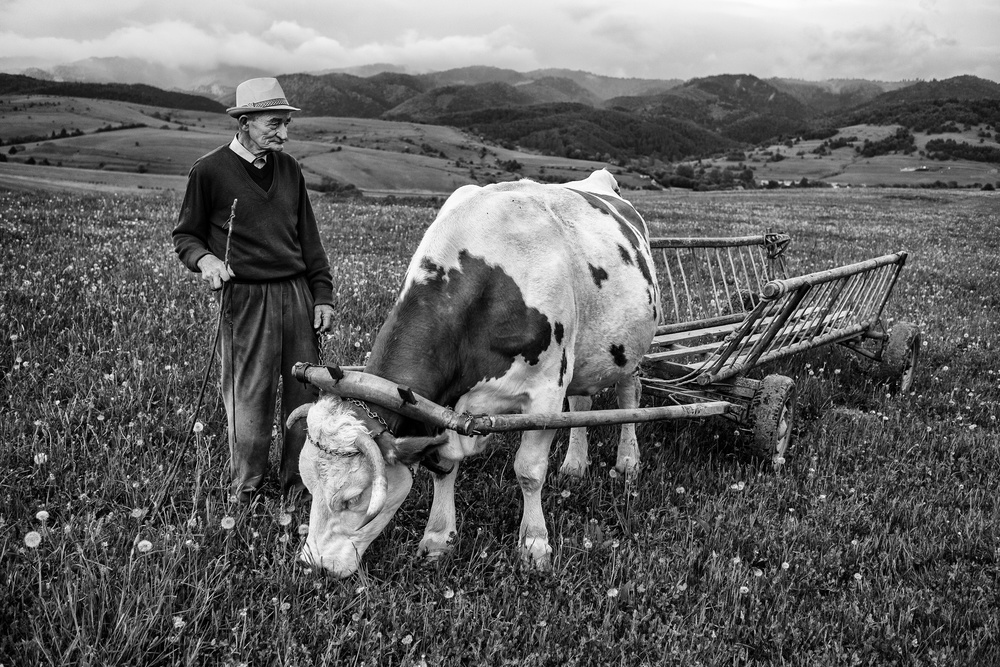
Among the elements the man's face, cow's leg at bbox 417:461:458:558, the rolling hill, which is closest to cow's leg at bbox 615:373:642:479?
cow's leg at bbox 417:461:458:558

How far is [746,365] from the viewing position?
22.4ft

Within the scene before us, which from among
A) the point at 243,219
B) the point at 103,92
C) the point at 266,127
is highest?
the point at 103,92

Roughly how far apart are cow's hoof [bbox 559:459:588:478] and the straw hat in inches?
150

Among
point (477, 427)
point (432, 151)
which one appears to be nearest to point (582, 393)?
point (477, 427)

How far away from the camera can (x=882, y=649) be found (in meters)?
4.12

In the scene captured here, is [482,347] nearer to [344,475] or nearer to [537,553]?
[344,475]

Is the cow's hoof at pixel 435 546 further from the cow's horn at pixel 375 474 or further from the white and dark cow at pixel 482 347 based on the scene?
the cow's horn at pixel 375 474

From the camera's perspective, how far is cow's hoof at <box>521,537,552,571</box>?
4.61 metres

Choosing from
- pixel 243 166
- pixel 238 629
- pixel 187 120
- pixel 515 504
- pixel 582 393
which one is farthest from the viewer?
pixel 187 120

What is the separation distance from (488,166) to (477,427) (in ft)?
341

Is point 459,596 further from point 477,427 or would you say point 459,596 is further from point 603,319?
point 603,319

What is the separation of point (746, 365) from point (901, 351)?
324 centimetres

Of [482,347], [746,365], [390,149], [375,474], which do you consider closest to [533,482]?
[482,347]

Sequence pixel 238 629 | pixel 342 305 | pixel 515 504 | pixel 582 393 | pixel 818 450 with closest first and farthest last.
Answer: pixel 238 629
pixel 515 504
pixel 582 393
pixel 818 450
pixel 342 305
